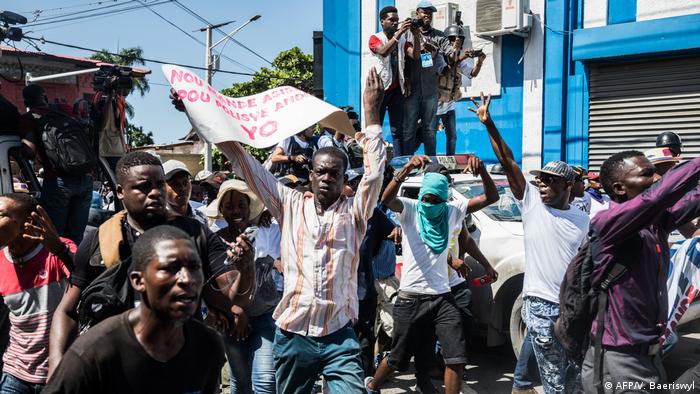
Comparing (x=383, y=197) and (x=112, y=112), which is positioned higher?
(x=112, y=112)

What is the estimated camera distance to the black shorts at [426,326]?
5551mm

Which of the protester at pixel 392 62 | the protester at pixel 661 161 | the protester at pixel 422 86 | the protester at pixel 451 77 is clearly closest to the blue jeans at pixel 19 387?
the protester at pixel 661 161

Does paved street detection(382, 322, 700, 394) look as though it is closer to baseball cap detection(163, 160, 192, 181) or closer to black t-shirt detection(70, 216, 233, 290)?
baseball cap detection(163, 160, 192, 181)

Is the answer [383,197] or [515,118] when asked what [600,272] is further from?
[515,118]

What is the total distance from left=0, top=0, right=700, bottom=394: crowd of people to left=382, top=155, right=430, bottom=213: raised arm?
17mm

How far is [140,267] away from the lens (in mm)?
2639

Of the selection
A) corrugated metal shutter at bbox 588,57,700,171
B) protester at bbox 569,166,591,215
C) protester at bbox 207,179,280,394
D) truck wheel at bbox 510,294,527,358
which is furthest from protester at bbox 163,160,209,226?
corrugated metal shutter at bbox 588,57,700,171

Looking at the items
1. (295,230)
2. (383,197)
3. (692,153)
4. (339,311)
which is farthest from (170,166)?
(692,153)

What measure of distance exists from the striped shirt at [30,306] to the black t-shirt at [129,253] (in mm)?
637

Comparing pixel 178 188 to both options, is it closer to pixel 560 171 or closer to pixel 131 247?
A: pixel 131 247

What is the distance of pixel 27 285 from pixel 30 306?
109 mm

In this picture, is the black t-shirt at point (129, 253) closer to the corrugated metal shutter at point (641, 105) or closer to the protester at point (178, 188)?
the protester at point (178, 188)

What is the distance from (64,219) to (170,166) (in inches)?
79.2

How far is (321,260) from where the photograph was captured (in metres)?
4.10
